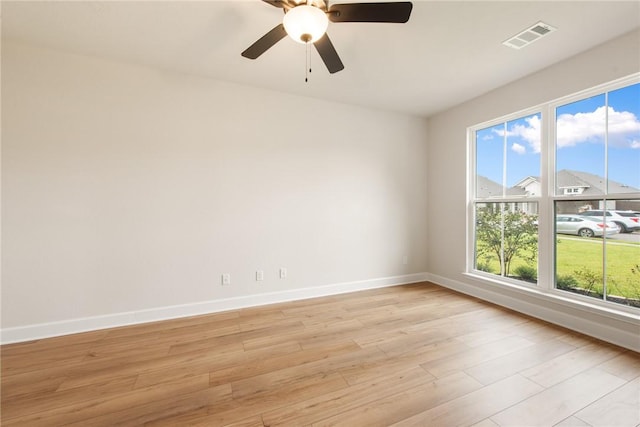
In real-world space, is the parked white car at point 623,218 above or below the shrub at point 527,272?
above

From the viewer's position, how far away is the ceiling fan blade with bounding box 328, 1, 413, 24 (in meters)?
1.48

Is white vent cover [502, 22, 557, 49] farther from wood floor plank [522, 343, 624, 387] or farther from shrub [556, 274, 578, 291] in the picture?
wood floor plank [522, 343, 624, 387]

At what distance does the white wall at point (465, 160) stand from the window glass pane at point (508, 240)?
23 centimetres

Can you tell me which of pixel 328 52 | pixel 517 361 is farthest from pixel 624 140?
pixel 328 52

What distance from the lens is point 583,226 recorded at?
101 inches

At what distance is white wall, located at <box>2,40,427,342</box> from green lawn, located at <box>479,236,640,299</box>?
2103 millimetres

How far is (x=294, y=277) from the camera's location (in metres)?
3.36

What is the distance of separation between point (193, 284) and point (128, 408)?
1423 millimetres

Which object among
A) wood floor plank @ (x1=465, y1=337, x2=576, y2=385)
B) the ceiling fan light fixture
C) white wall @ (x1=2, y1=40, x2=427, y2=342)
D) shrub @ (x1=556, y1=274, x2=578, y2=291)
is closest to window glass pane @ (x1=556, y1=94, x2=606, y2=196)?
shrub @ (x1=556, y1=274, x2=578, y2=291)

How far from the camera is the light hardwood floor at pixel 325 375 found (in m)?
1.48

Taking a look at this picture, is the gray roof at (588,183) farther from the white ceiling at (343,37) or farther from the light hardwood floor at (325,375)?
the light hardwood floor at (325,375)

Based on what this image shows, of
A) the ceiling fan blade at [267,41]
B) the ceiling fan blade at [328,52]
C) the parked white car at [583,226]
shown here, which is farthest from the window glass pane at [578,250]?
the ceiling fan blade at [267,41]

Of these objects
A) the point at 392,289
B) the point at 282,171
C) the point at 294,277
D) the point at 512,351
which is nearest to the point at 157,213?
the point at 282,171

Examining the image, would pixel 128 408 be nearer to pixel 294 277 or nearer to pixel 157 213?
pixel 157 213
